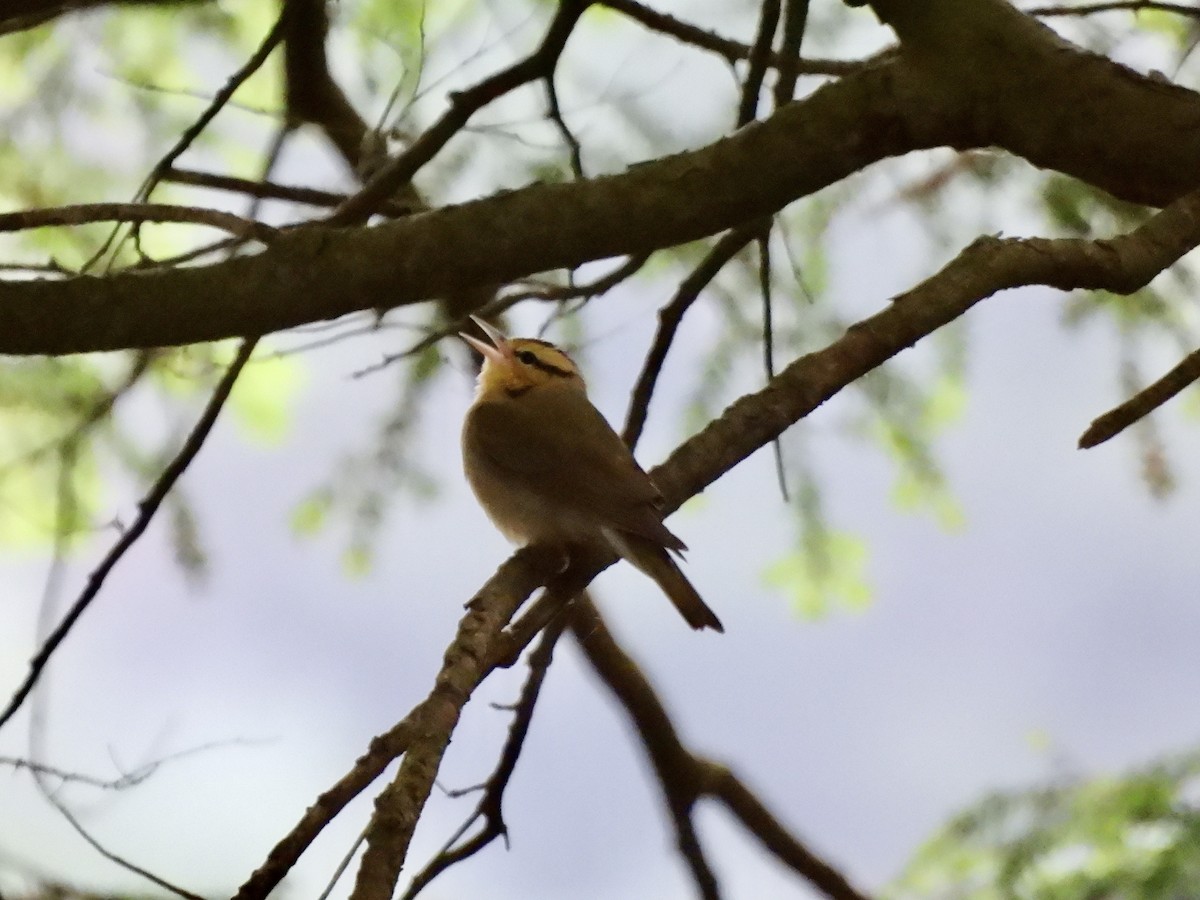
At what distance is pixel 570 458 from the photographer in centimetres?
265

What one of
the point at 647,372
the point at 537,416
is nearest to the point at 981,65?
the point at 647,372

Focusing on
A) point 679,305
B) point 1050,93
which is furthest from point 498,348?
point 1050,93

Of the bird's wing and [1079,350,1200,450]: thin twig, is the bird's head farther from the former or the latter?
[1079,350,1200,450]: thin twig

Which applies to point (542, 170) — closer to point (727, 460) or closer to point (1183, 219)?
point (727, 460)

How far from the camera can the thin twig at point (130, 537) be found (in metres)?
1.83

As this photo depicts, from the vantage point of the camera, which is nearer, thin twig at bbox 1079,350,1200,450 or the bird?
thin twig at bbox 1079,350,1200,450

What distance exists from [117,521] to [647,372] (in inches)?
37.7

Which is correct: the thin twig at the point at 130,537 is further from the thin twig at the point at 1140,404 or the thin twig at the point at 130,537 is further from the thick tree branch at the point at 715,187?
the thin twig at the point at 1140,404

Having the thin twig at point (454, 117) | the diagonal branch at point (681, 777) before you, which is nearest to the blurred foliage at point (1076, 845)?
the diagonal branch at point (681, 777)

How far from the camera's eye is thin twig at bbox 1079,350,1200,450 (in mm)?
1678

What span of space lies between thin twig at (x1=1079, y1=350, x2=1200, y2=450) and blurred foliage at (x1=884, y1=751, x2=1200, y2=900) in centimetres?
86

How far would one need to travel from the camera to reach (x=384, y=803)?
46.8 inches

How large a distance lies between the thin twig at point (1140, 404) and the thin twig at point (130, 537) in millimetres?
1169

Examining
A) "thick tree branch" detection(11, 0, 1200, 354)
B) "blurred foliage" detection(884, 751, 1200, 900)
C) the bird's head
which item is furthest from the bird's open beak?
"blurred foliage" detection(884, 751, 1200, 900)
